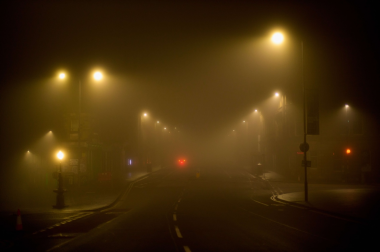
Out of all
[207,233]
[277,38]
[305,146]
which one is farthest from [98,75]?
[207,233]

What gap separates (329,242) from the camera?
35.0 ft

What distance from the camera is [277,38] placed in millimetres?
18391

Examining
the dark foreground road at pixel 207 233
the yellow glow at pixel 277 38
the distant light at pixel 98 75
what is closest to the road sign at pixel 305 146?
the dark foreground road at pixel 207 233

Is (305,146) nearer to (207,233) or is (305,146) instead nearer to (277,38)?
(277,38)

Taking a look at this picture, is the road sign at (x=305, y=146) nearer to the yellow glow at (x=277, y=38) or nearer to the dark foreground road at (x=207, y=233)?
the dark foreground road at (x=207, y=233)

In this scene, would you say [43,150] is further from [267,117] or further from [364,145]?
[267,117]

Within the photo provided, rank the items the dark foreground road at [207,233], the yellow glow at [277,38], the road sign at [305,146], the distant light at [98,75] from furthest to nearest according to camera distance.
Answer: the distant light at [98,75] < the road sign at [305,146] < the yellow glow at [277,38] < the dark foreground road at [207,233]

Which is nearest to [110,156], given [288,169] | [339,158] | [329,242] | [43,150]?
[43,150]

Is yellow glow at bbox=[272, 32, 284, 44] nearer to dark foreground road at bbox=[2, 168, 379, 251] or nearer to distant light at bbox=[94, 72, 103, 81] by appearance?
dark foreground road at bbox=[2, 168, 379, 251]

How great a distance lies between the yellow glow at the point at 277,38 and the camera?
18.3 metres

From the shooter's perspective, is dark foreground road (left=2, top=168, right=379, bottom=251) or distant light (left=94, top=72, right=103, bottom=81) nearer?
dark foreground road (left=2, top=168, right=379, bottom=251)

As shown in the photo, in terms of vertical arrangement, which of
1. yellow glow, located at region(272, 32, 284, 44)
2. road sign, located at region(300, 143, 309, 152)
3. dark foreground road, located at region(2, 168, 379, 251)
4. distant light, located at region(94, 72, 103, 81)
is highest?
yellow glow, located at region(272, 32, 284, 44)

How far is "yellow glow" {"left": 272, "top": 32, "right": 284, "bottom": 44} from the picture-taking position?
60.0ft

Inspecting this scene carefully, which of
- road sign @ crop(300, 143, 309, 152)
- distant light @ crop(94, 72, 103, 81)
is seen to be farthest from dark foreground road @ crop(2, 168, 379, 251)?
distant light @ crop(94, 72, 103, 81)
